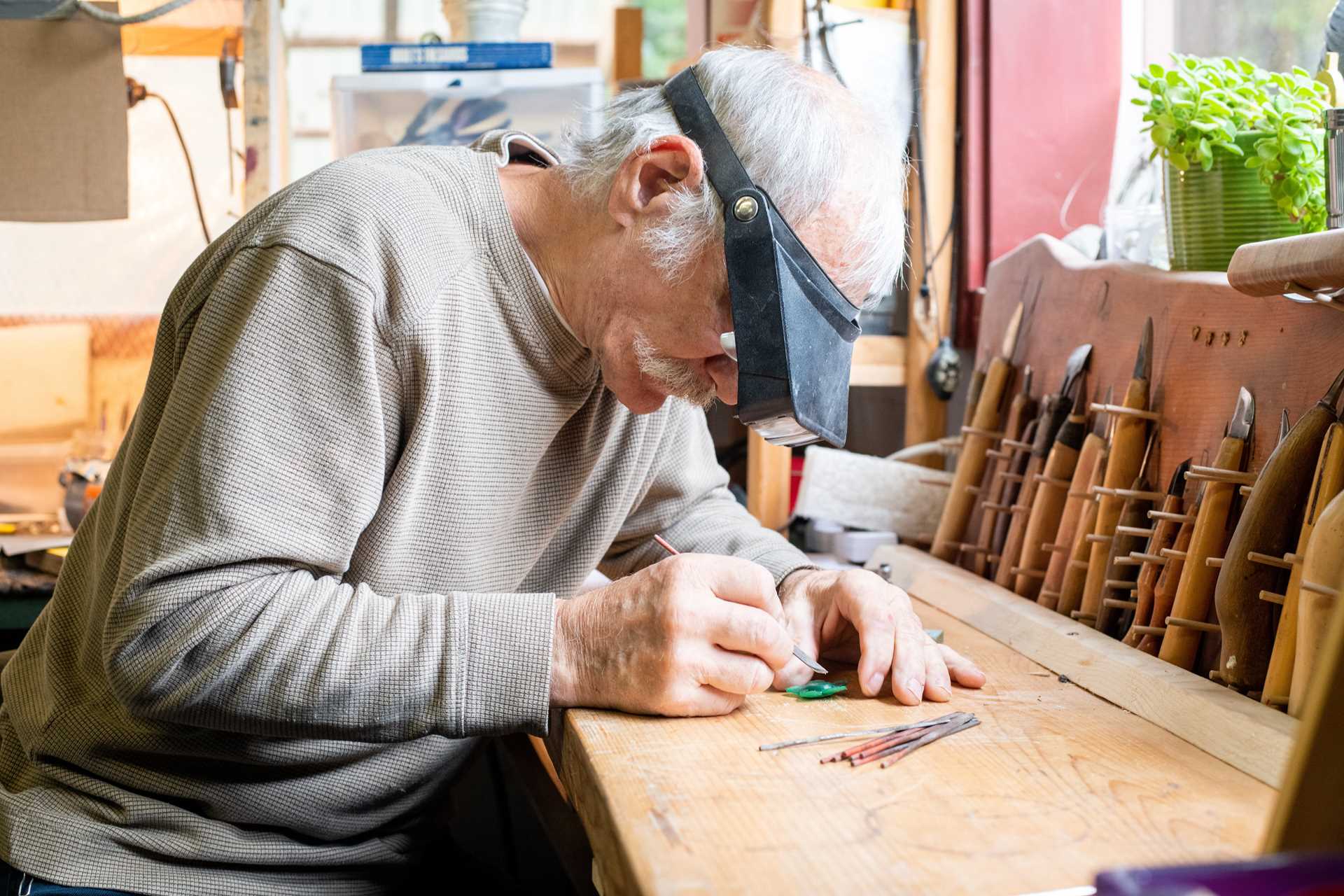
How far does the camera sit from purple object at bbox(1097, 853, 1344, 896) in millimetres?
451

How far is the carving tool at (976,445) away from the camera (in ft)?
6.84

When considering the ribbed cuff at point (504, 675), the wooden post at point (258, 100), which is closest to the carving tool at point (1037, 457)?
the ribbed cuff at point (504, 675)

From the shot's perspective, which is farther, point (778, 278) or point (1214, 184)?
point (1214, 184)

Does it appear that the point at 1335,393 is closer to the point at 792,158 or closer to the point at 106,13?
the point at 792,158

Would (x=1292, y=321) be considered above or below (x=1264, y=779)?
above

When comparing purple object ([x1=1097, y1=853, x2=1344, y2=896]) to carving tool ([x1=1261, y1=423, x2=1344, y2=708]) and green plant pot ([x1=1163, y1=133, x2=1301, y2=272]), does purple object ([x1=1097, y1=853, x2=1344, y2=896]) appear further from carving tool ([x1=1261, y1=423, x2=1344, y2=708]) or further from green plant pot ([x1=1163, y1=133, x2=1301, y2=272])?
green plant pot ([x1=1163, y1=133, x2=1301, y2=272])

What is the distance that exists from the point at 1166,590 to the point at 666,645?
67 centimetres

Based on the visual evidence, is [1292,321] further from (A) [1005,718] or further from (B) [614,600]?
(B) [614,600]

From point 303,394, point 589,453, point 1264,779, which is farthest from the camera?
point 589,453

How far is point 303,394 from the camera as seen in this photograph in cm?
116

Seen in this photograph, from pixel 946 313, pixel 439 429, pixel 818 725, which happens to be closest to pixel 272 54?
pixel 946 313

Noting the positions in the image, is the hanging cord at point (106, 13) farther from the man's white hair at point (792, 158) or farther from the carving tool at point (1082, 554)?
the carving tool at point (1082, 554)

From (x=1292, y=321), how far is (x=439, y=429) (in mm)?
971

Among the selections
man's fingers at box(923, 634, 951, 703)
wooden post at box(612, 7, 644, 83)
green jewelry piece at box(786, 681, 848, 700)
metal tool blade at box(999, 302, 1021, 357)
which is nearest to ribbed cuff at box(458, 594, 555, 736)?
green jewelry piece at box(786, 681, 848, 700)
